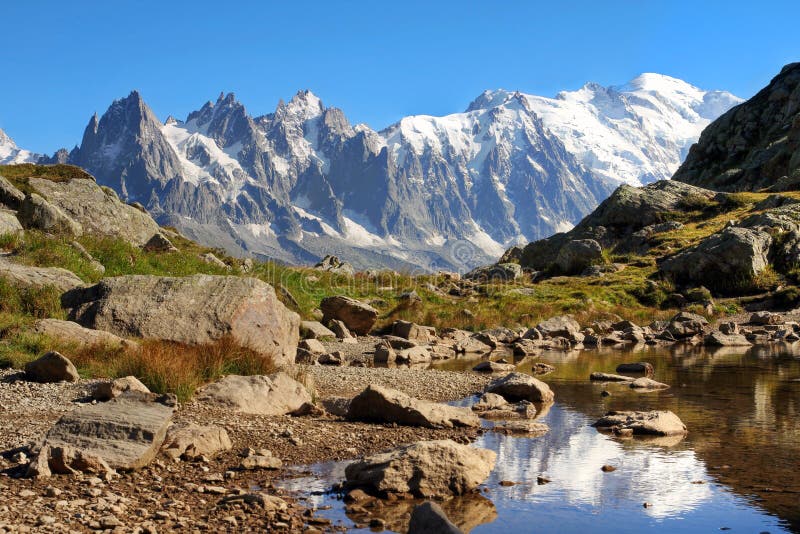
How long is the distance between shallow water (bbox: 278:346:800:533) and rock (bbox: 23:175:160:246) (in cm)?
2431

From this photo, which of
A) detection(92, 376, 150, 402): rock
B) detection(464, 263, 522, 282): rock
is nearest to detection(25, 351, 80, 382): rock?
detection(92, 376, 150, 402): rock

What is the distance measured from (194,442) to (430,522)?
4578 millimetres

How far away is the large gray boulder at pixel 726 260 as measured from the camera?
4759 cm

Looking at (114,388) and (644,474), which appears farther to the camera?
(114,388)

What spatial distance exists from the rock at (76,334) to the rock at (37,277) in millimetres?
3577

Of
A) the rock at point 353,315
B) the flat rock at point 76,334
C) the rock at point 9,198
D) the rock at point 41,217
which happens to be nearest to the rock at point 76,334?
the flat rock at point 76,334

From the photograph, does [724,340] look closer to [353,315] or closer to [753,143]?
[353,315]

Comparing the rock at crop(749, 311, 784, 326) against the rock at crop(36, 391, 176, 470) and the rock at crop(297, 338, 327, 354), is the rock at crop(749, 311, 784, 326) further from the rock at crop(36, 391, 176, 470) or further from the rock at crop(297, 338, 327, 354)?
the rock at crop(36, 391, 176, 470)

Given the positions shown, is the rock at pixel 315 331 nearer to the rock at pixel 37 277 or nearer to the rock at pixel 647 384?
the rock at pixel 37 277

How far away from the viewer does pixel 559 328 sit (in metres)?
34.9

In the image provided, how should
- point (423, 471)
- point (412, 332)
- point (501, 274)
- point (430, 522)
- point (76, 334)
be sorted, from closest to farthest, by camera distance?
1. point (430, 522)
2. point (423, 471)
3. point (76, 334)
4. point (412, 332)
5. point (501, 274)

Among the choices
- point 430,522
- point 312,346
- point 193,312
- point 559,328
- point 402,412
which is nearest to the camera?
point 430,522

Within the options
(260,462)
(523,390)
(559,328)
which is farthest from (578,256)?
(260,462)

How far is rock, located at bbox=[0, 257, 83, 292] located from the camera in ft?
68.3
